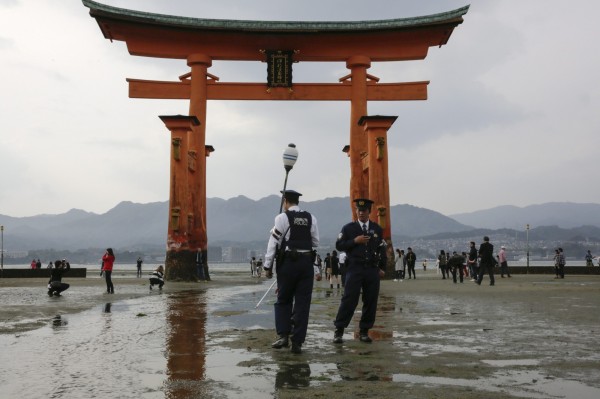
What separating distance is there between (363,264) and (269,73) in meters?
19.1

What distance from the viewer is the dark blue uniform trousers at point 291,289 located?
6.02 m

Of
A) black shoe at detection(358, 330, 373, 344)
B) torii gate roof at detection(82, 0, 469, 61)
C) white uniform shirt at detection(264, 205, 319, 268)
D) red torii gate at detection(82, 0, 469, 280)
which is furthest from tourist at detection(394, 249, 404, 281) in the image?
white uniform shirt at detection(264, 205, 319, 268)

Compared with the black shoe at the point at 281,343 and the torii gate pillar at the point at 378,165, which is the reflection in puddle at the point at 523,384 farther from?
the torii gate pillar at the point at 378,165

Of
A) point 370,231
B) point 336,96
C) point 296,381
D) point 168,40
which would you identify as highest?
point 168,40

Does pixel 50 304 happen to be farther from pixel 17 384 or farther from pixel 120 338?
pixel 17 384

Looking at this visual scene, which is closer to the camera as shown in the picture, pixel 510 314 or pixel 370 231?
pixel 370 231

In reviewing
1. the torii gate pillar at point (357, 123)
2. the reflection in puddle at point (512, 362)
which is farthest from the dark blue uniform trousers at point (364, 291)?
the torii gate pillar at point (357, 123)

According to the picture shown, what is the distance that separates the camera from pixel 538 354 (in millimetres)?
5340

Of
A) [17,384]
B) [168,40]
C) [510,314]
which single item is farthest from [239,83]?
Result: [17,384]

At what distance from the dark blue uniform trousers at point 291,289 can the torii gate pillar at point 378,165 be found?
16.9 metres

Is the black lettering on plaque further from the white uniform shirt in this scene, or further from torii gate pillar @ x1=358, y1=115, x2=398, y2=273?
the white uniform shirt

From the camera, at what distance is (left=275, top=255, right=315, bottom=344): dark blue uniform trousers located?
6016 millimetres

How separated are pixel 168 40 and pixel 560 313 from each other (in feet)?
65.5

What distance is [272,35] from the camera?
24.1 m
